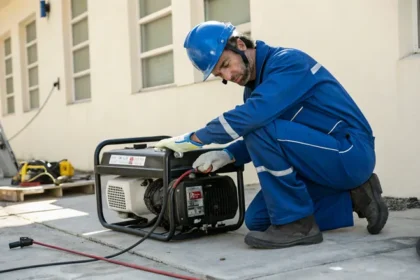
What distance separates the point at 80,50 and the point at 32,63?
2.48 metres

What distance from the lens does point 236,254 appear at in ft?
8.83

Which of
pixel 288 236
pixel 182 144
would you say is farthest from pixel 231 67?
pixel 288 236

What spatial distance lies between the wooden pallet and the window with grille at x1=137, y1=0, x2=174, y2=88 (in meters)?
1.61

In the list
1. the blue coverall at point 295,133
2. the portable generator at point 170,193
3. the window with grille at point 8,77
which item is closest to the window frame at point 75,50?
the window with grille at point 8,77

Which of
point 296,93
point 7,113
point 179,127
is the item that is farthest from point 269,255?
point 7,113

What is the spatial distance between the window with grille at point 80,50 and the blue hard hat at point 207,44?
5957 millimetres

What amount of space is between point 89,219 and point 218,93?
2.04 metres

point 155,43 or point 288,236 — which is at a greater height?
→ point 155,43

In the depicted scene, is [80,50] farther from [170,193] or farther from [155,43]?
[170,193]

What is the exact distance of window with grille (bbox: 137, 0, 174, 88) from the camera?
6.57m

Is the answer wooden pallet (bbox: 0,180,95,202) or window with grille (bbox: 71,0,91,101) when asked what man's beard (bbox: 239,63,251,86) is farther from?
window with grille (bbox: 71,0,91,101)

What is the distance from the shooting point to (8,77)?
484 inches

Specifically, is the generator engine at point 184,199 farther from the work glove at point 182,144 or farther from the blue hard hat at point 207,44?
the blue hard hat at point 207,44

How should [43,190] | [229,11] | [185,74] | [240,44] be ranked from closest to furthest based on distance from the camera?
[240,44] → [43,190] → [229,11] → [185,74]
